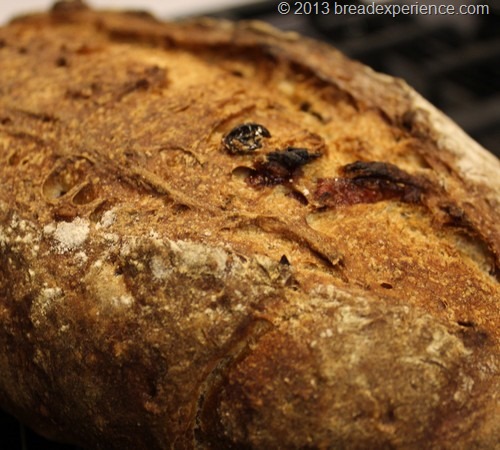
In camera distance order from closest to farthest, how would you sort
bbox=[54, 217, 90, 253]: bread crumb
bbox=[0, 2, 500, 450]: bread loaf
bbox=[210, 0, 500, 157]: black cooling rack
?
bbox=[0, 2, 500, 450]: bread loaf, bbox=[54, 217, 90, 253]: bread crumb, bbox=[210, 0, 500, 157]: black cooling rack

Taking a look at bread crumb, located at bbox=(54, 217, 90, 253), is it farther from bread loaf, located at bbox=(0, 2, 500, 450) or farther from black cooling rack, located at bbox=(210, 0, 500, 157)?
black cooling rack, located at bbox=(210, 0, 500, 157)

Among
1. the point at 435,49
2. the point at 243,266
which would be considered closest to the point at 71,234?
the point at 243,266

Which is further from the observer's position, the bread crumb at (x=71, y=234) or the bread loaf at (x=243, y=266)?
the bread crumb at (x=71, y=234)

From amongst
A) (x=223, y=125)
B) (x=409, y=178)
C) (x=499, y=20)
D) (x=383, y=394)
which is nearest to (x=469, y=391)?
(x=383, y=394)

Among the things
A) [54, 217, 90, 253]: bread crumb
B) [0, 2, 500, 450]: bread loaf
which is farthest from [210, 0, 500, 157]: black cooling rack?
[54, 217, 90, 253]: bread crumb

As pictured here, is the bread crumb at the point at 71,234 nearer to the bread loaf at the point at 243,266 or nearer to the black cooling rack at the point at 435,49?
the bread loaf at the point at 243,266

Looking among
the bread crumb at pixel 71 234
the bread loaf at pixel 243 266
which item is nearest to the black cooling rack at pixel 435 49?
the bread loaf at pixel 243 266

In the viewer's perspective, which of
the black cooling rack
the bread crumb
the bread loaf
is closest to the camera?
the bread loaf

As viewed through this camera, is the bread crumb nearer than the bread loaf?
No

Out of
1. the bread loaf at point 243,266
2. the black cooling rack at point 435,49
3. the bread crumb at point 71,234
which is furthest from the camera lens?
the black cooling rack at point 435,49
